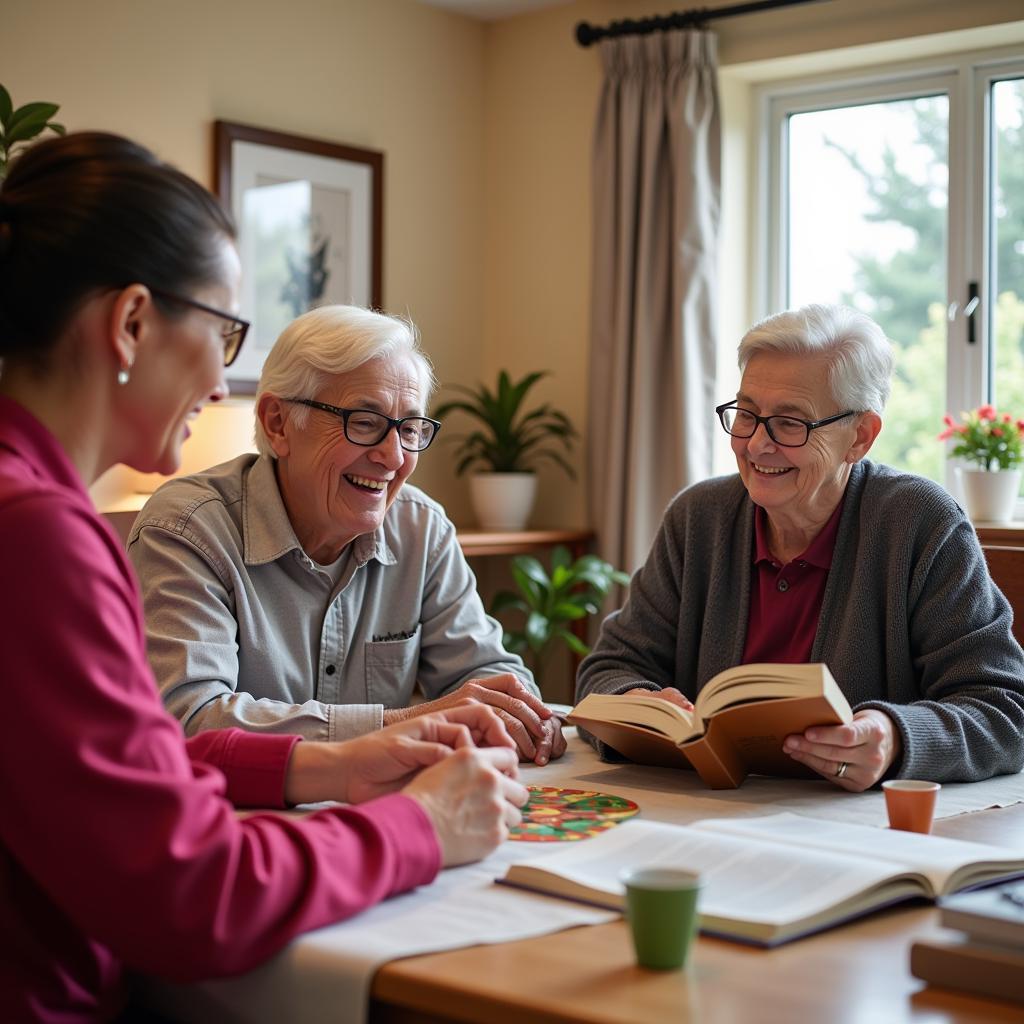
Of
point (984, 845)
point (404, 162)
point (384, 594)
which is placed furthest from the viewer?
point (404, 162)

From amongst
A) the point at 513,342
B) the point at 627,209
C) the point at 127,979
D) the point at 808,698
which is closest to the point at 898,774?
the point at 808,698

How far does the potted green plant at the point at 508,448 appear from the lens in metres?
4.52

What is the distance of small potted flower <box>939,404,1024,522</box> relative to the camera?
3.69m

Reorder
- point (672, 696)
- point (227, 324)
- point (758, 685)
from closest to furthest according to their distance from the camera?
point (227, 324) → point (758, 685) → point (672, 696)

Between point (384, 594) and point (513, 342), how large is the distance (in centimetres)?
294

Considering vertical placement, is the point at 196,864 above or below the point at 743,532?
below

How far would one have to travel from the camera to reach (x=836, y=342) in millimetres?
2068

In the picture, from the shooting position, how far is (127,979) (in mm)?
1151

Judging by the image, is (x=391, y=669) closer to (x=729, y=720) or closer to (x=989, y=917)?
(x=729, y=720)

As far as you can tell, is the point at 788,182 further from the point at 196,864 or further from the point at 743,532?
the point at 196,864

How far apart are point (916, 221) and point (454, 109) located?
1696 mm

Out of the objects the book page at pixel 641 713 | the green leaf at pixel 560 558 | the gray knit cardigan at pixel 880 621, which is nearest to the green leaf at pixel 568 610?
the green leaf at pixel 560 558

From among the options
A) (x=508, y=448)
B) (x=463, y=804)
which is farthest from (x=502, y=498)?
(x=463, y=804)

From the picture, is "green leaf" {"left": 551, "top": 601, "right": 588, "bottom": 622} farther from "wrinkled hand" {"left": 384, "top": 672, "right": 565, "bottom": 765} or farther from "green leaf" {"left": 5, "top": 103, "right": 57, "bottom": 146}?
"wrinkled hand" {"left": 384, "top": 672, "right": 565, "bottom": 765}
